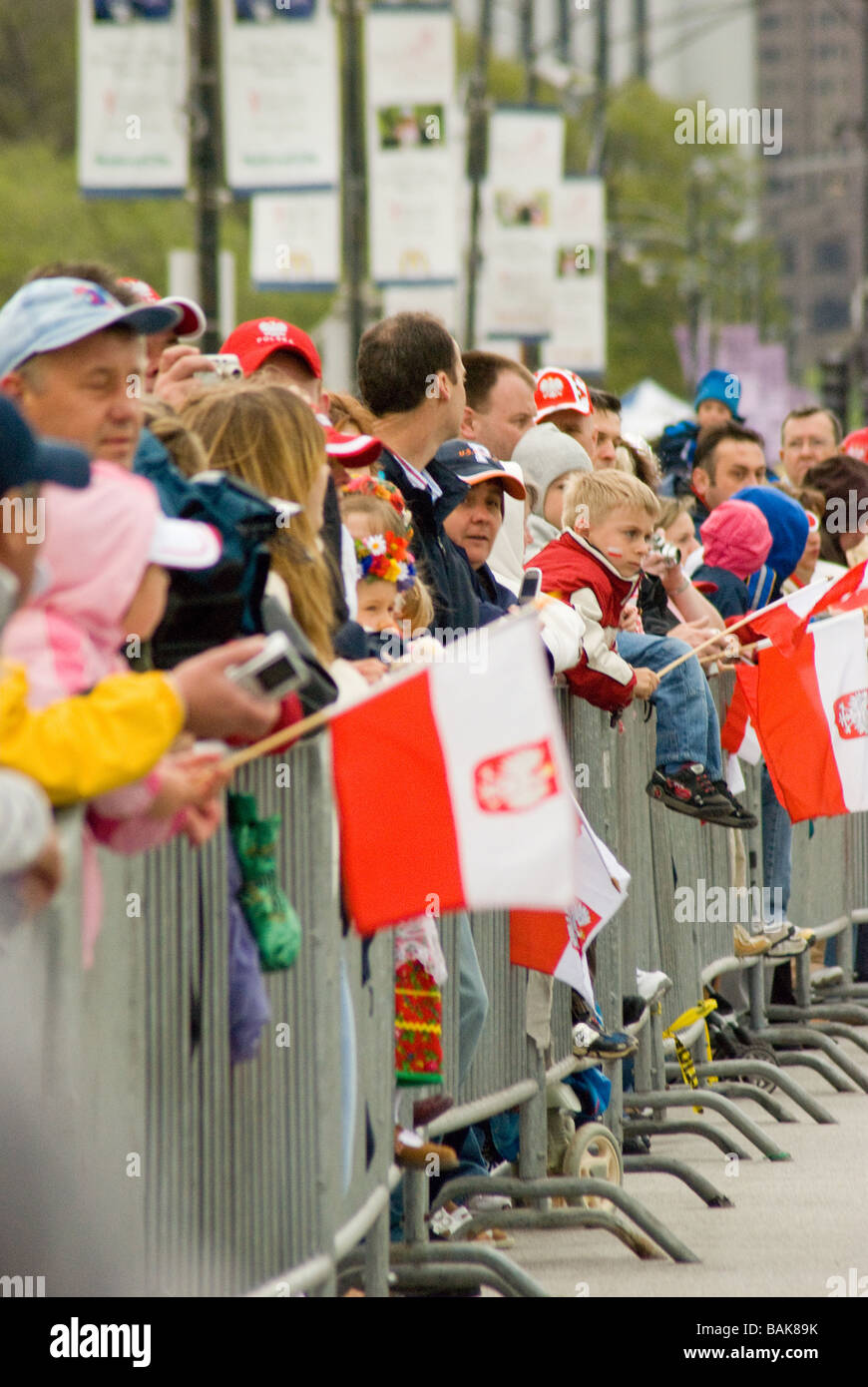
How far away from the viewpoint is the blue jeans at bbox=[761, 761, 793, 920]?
10070mm

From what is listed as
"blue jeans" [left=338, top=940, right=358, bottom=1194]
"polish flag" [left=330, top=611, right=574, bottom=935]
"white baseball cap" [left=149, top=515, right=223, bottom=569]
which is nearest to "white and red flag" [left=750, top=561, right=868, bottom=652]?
"blue jeans" [left=338, top=940, right=358, bottom=1194]

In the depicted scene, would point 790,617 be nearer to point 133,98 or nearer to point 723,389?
point 723,389

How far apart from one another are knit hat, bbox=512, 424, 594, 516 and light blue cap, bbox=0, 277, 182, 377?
4493 millimetres

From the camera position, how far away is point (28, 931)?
3.31m

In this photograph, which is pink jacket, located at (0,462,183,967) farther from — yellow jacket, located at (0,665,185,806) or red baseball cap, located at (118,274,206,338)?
red baseball cap, located at (118,274,206,338)

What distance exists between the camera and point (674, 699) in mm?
8469

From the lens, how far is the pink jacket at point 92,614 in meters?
3.54

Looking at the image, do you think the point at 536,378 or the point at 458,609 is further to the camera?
the point at 536,378

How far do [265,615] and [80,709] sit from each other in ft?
3.72

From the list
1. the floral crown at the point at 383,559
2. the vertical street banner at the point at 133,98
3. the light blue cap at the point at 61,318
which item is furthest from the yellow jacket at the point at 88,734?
the vertical street banner at the point at 133,98

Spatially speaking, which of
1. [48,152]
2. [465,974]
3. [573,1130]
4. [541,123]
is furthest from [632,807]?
[48,152]

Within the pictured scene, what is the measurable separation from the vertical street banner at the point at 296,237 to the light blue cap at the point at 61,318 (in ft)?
51.0

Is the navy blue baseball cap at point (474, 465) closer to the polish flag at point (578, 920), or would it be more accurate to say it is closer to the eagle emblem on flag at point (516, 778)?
the polish flag at point (578, 920)
